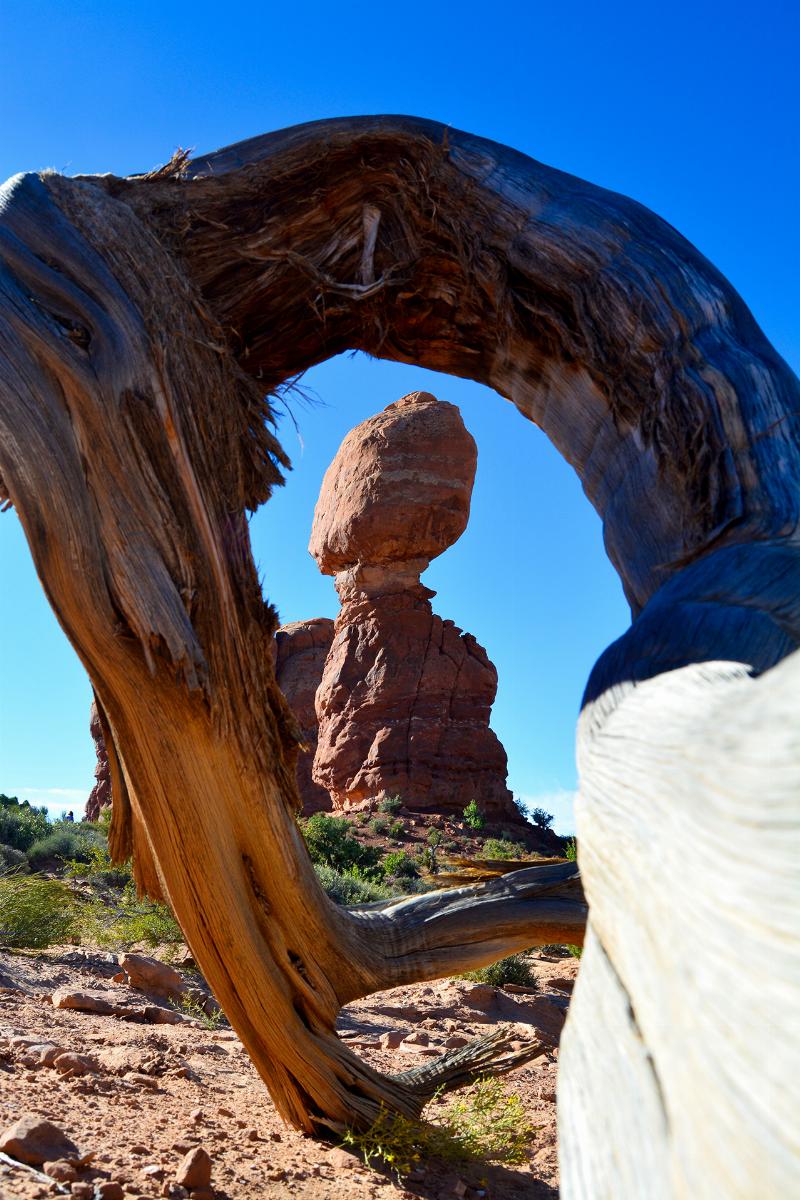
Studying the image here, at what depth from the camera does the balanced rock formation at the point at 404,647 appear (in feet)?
94.4

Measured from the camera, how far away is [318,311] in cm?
Result: 300

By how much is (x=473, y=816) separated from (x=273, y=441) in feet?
81.3

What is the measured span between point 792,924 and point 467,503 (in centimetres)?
3088

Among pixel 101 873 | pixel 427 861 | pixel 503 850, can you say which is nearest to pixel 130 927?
pixel 101 873

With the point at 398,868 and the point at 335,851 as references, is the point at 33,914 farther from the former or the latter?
the point at 398,868

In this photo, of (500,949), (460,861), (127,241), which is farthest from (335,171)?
(500,949)

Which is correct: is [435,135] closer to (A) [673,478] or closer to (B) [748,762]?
(A) [673,478]

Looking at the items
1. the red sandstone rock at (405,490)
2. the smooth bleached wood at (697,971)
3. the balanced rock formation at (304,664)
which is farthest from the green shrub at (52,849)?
the balanced rock formation at (304,664)

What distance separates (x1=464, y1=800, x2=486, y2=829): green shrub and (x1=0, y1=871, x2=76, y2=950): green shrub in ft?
61.7

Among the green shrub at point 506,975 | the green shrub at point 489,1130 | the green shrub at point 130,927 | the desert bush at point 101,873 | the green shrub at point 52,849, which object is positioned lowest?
the green shrub at point 489,1130

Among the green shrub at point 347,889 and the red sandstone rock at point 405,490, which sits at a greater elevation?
the red sandstone rock at point 405,490

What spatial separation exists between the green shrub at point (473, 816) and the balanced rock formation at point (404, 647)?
0.91m

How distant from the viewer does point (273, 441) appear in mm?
3008

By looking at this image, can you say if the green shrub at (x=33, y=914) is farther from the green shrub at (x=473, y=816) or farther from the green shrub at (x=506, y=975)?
the green shrub at (x=473, y=816)
